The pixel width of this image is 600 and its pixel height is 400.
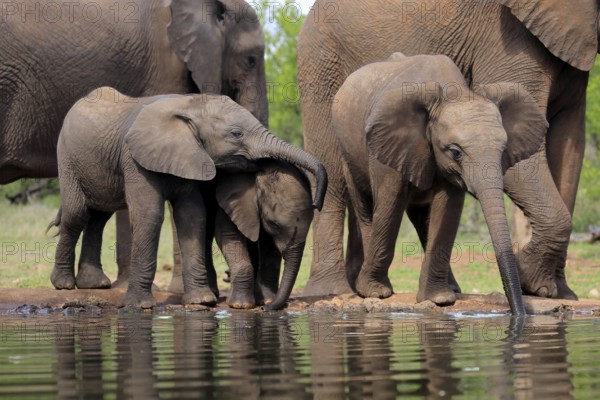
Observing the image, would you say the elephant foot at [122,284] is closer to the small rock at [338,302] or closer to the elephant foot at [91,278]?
the elephant foot at [91,278]

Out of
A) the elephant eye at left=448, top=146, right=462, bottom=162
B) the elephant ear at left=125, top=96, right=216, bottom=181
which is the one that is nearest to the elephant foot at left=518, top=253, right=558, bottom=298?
the elephant eye at left=448, top=146, right=462, bottom=162

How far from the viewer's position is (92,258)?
1116cm

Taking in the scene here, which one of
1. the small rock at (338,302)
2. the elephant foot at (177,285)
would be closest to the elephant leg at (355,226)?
the small rock at (338,302)

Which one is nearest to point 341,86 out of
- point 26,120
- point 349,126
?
point 349,126

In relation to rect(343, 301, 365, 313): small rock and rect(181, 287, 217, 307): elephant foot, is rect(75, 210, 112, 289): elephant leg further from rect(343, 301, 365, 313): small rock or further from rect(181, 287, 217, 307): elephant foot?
rect(343, 301, 365, 313): small rock

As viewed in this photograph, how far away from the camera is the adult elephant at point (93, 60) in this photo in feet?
38.0

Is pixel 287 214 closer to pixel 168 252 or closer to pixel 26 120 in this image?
pixel 26 120

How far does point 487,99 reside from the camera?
960 centimetres

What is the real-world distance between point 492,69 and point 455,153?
1.61 metres

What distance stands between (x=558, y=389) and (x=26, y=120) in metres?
7.08

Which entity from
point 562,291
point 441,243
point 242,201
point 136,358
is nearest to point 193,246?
point 242,201

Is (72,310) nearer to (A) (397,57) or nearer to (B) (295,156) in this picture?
(B) (295,156)

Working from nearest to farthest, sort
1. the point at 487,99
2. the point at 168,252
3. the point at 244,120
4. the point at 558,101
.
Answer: the point at 487,99
the point at 244,120
the point at 558,101
the point at 168,252

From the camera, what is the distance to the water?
5527mm
